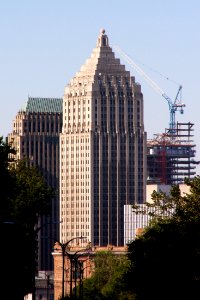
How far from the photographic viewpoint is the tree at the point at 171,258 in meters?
132

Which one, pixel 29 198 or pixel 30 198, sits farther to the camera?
pixel 29 198

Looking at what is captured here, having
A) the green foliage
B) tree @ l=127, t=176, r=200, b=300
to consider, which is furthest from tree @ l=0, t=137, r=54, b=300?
→ tree @ l=127, t=176, r=200, b=300

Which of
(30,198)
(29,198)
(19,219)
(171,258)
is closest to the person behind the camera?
(171,258)

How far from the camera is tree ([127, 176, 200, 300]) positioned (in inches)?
5212

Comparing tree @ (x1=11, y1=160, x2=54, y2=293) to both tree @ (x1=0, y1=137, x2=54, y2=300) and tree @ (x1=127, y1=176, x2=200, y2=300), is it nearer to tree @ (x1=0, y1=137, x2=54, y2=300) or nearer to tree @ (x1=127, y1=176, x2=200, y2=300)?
tree @ (x1=0, y1=137, x2=54, y2=300)

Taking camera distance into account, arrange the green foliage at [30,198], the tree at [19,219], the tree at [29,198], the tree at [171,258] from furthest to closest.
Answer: the green foliage at [30,198], the tree at [29,198], the tree at [171,258], the tree at [19,219]

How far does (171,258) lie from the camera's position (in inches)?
5379

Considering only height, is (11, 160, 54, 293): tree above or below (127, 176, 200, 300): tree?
above

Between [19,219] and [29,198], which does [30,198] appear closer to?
[29,198]

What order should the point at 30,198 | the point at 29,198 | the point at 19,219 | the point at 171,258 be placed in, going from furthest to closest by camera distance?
the point at 29,198
the point at 30,198
the point at 19,219
the point at 171,258

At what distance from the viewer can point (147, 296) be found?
451ft

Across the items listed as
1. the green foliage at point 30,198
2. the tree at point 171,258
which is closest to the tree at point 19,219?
the green foliage at point 30,198

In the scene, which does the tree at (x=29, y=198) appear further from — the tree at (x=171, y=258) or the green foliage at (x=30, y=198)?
the tree at (x=171, y=258)

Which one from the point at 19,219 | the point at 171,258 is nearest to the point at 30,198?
the point at 19,219
